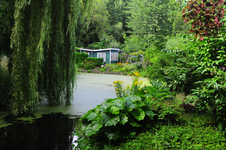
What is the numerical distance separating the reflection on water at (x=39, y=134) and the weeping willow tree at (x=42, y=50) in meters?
0.74

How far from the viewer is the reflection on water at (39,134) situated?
10.5 feet

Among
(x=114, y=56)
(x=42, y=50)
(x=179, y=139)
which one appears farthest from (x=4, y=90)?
(x=114, y=56)

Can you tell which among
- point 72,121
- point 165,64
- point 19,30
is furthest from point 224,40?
point 165,64

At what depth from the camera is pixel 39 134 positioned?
11.9 ft

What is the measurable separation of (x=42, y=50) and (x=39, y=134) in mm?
2046

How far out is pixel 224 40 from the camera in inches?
122

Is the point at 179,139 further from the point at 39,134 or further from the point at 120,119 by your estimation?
the point at 39,134

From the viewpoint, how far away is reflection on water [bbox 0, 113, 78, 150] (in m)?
3.19

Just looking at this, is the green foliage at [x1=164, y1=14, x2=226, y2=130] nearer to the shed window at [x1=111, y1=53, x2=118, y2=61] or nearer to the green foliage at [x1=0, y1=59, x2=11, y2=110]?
the green foliage at [x1=0, y1=59, x2=11, y2=110]

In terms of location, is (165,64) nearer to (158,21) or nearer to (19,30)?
(19,30)

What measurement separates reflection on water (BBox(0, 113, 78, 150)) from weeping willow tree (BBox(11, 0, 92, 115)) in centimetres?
74

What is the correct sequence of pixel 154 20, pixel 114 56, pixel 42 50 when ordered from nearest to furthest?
pixel 42 50 < pixel 154 20 < pixel 114 56

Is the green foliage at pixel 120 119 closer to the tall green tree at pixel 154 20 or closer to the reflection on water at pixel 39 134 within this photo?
the reflection on water at pixel 39 134

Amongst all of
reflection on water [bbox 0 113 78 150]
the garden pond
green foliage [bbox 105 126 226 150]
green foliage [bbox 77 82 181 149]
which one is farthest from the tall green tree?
green foliage [bbox 105 126 226 150]
